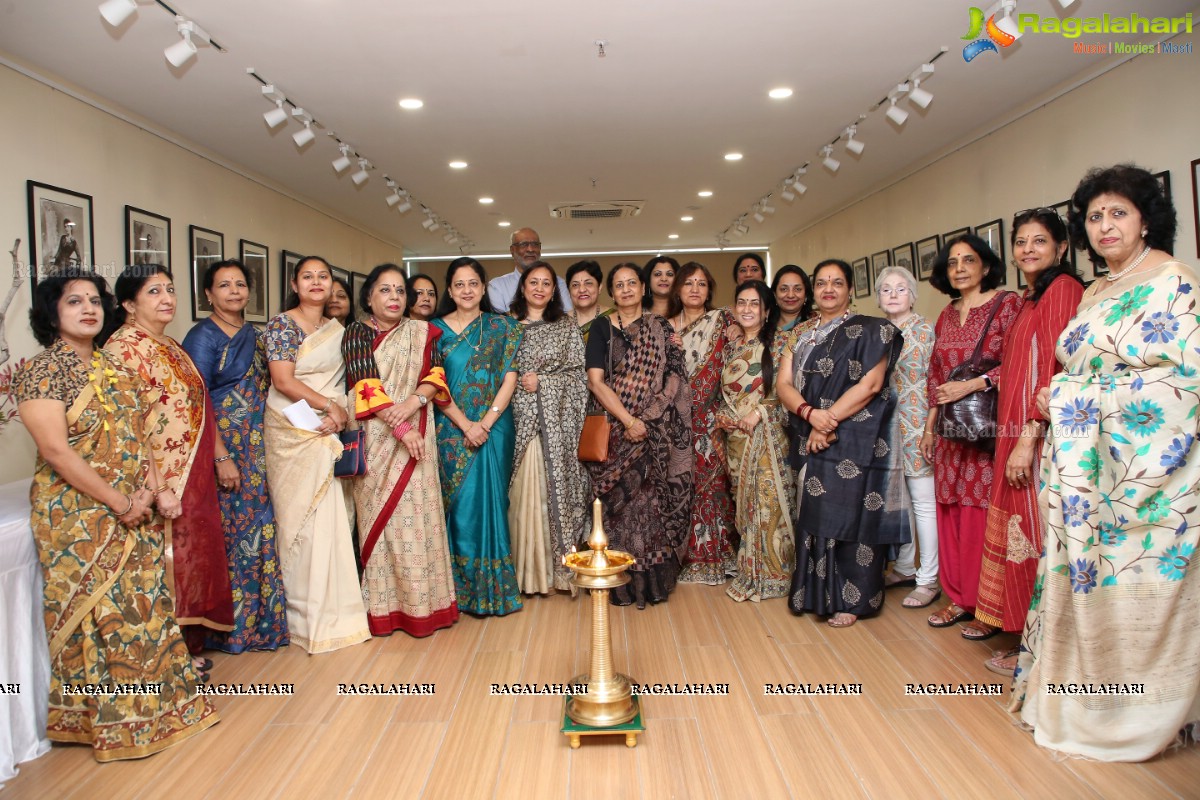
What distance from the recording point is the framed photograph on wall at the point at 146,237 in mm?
4375

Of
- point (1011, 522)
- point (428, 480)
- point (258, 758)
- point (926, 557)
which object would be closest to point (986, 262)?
point (1011, 522)

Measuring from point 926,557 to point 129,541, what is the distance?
10.3 ft

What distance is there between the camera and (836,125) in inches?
209

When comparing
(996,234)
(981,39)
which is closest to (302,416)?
(981,39)

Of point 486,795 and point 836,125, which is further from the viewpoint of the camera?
point 836,125

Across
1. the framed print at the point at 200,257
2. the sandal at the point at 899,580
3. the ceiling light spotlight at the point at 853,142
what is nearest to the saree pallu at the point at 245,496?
the framed print at the point at 200,257

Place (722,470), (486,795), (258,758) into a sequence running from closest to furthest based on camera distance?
(486,795), (258,758), (722,470)

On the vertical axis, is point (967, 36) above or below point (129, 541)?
above

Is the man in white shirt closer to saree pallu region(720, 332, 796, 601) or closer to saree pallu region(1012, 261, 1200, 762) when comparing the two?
saree pallu region(720, 332, 796, 601)

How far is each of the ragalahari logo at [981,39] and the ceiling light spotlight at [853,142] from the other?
4.15 ft

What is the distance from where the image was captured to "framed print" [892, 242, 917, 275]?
664cm

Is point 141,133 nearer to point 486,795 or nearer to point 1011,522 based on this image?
point 486,795

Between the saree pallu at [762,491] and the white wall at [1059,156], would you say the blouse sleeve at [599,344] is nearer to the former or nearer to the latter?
the saree pallu at [762,491]

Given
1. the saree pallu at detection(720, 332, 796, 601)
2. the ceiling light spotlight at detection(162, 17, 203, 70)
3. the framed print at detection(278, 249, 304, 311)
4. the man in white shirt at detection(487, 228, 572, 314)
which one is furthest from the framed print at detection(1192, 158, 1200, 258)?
the framed print at detection(278, 249, 304, 311)
